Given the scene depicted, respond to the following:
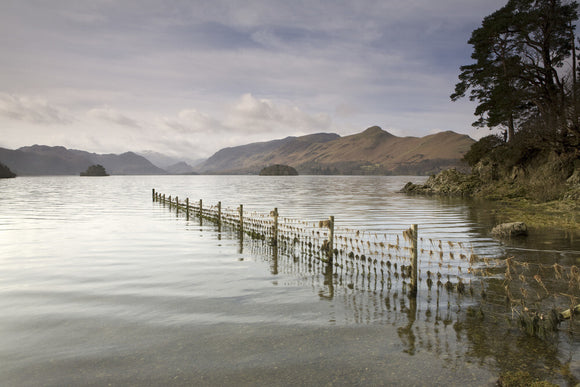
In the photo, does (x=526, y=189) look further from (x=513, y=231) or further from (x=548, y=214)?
(x=513, y=231)

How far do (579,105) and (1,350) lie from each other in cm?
4210

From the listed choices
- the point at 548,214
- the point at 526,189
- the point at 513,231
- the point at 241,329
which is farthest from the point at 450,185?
the point at 241,329

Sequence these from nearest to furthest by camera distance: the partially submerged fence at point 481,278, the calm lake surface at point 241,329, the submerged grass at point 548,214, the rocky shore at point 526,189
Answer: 1. the calm lake surface at point 241,329
2. the partially submerged fence at point 481,278
3. the submerged grass at point 548,214
4. the rocky shore at point 526,189

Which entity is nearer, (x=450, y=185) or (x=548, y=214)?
(x=548, y=214)

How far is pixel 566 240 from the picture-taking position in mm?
19125

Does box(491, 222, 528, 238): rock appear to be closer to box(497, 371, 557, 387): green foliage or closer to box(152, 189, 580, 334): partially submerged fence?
box(152, 189, 580, 334): partially submerged fence

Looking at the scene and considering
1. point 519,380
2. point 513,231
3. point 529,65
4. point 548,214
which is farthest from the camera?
point 529,65

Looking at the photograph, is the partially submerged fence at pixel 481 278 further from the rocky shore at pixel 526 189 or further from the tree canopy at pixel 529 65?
the tree canopy at pixel 529 65

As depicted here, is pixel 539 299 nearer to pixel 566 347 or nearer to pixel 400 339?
pixel 566 347

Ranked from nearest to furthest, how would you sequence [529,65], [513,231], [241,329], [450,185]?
[241,329] → [513,231] → [529,65] → [450,185]

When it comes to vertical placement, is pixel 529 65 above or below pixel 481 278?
above

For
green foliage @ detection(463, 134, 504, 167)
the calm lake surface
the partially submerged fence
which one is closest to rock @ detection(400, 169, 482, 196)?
green foliage @ detection(463, 134, 504, 167)

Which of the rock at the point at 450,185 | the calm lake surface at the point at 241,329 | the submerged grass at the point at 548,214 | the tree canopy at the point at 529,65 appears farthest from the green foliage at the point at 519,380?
the rock at the point at 450,185

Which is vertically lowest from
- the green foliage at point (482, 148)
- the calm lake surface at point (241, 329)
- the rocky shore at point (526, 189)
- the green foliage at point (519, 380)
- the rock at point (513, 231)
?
the calm lake surface at point (241, 329)
